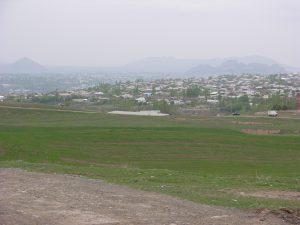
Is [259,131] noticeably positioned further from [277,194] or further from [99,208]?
[99,208]

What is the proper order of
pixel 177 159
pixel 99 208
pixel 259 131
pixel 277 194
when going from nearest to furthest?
pixel 99 208
pixel 277 194
pixel 177 159
pixel 259 131

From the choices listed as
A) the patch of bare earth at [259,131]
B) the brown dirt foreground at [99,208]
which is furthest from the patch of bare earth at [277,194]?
the patch of bare earth at [259,131]

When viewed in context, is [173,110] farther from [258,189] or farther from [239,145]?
[258,189]

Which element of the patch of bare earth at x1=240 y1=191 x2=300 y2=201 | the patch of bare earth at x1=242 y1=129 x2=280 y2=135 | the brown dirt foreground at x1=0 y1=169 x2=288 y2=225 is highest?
the brown dirt foreground at x1=0 y1=169 x2=288 y2=225

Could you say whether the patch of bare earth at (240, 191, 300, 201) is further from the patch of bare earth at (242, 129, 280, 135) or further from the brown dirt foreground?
the patch of bare earth at (242, 129, 280, 135)

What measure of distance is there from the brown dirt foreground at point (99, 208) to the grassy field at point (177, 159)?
98cm

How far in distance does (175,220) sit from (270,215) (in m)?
2.12

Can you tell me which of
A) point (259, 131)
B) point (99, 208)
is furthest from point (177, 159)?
point (259, 131)

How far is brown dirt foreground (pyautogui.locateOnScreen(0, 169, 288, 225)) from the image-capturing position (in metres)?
10.4

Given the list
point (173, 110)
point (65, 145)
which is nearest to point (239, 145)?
point (65, 145)

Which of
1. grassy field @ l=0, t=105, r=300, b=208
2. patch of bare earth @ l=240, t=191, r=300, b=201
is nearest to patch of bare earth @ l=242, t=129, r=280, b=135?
grassy field @ l=0, t=105, r=300, b=208

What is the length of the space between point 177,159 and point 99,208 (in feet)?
73.1

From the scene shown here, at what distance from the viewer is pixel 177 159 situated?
33.4 m

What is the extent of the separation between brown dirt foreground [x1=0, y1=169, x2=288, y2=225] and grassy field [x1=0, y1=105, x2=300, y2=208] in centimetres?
98
